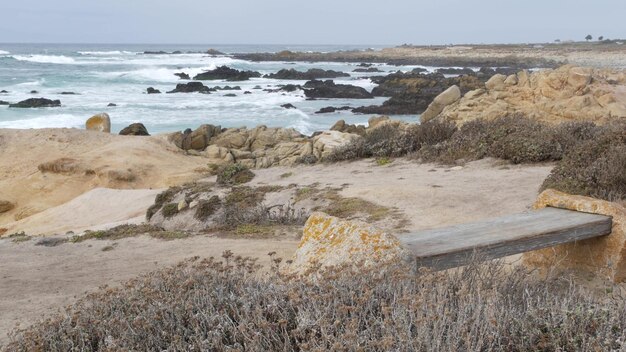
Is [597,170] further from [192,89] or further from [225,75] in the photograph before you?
[225,75]

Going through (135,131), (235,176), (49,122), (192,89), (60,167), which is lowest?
(49,122)

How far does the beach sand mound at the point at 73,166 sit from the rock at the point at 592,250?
40.7 ft

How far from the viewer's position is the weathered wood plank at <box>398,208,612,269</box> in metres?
4.04

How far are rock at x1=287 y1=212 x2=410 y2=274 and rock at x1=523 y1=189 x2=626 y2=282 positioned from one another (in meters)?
1.43

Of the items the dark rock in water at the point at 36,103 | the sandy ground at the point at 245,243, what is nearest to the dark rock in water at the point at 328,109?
the dark rock in water at the point at 36,103

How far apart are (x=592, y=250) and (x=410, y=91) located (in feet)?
121

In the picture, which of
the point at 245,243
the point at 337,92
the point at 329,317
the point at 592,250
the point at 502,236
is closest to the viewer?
the point at 329,317

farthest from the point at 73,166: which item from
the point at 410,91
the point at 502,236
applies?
the point at 410,91

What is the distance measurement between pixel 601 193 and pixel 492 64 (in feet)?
238

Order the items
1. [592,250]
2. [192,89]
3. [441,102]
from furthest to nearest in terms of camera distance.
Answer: [192,89], [441,102], [592,250]

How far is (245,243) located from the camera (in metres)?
7.33

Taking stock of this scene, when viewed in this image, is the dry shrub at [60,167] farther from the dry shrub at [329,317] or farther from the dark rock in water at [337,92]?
the dark rock in water at [337,92]

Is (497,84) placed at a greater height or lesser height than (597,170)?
greater

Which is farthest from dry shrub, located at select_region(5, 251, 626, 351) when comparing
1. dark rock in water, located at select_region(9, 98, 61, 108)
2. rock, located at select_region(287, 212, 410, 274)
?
dark rock in water, located at select_region(9, 98, 61, 108)
